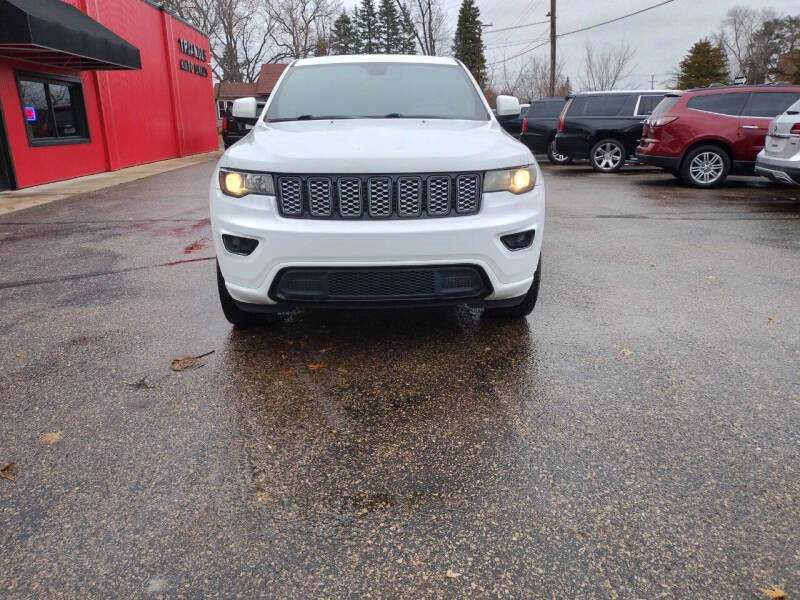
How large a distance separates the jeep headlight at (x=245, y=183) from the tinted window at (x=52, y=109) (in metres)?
11.4

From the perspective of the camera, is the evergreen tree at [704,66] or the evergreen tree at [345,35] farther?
the evergreen tree at [345,35]

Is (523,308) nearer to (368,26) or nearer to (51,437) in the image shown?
(51,437)

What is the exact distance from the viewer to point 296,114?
4.25 meters

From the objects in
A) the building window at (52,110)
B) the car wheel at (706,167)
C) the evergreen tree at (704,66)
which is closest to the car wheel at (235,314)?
the car wheel at (706,167)

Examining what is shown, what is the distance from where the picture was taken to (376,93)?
4391 mm

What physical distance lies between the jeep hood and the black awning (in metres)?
A: 9.09

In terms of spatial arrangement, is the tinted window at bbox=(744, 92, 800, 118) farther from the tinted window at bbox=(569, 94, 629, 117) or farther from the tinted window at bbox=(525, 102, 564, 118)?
the tinted window at bbox=(525, 102, 564, 118)

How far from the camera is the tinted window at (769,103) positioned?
1028 centimetres

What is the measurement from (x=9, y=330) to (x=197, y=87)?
897 inches

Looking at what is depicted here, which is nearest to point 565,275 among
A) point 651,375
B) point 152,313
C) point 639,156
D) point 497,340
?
point 497,340

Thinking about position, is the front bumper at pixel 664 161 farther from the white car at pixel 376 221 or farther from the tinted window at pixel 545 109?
the white car at pixel 376 221

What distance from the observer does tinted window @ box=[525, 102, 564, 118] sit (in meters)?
16.5

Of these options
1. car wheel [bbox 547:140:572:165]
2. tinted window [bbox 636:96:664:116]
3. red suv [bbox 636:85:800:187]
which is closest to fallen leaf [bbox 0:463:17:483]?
red suv [bbox 636:85:800:187]

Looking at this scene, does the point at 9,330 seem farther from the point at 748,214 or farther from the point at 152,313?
the point at 748,214
